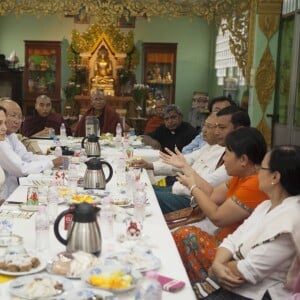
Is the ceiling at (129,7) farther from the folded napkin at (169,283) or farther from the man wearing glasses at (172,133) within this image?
the folded napkin at (169,283)

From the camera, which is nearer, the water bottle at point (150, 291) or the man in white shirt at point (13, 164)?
the water bottle at point (150, 291)

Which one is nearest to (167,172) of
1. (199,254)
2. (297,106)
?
(199,254)

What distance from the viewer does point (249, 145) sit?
271 centimetres

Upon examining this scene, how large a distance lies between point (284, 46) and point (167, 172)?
3352 millimetres

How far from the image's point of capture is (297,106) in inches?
265

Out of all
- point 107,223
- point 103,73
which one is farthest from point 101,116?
point 107,223

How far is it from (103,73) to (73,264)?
9095 mm

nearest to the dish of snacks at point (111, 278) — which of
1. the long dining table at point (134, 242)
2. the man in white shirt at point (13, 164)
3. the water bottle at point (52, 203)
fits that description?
the long dining table at point (134, 242)

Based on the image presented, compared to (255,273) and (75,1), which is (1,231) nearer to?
(255,273)

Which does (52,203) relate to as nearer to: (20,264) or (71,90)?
(20,264)

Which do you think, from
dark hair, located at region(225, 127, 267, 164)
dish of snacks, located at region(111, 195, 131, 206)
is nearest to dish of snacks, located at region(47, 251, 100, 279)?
dish of snacks, located at region(111, 195, 131, 206)

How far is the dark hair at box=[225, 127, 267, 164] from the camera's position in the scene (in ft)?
8.89

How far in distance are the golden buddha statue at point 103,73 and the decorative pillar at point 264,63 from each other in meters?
4.15

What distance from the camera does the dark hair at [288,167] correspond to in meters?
2.21
